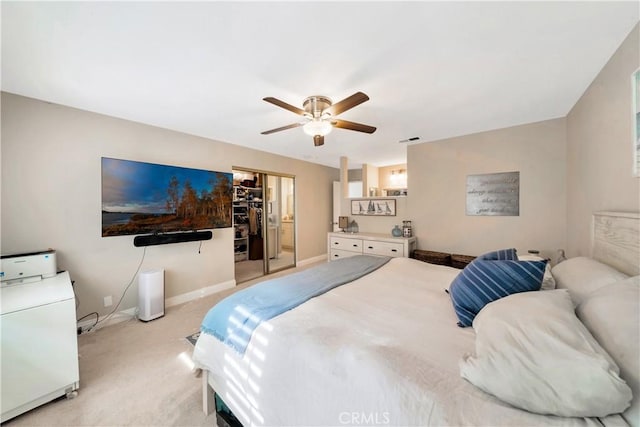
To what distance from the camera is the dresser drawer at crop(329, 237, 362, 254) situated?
414 centimetres

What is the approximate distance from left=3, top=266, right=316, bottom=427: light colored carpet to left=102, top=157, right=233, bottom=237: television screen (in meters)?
1.14

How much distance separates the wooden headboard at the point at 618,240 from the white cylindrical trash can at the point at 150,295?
13.1 feet

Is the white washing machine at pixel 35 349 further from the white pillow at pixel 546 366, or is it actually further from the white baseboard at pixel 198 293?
the white pillow at pixel 546 366

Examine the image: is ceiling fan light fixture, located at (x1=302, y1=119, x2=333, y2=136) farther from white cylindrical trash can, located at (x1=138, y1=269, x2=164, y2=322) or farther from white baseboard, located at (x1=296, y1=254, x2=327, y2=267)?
white baseboard, located at (x1=296, y1=254, x2=327, y2=267)

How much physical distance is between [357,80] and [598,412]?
84.3 inches

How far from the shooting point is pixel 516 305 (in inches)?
39.2

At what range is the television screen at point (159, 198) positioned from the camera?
2564 mm

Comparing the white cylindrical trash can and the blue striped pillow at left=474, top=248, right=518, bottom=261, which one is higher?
the blue striped pillow at left=474, top=248, right=518, bottom=261

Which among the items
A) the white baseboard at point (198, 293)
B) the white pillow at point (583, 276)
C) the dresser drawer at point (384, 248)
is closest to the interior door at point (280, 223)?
the white baseboard at point (198, 293)

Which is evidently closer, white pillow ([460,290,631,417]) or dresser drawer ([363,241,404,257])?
white pillow ([460,290,631,417])

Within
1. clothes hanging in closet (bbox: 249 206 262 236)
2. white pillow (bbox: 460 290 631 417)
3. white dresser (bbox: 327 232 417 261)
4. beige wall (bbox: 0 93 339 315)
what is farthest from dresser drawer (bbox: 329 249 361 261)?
white pillow (bbox: 460 290 631 417)

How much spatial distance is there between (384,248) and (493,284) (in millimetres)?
2562

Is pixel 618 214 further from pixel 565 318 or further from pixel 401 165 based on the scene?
pixel 401 165

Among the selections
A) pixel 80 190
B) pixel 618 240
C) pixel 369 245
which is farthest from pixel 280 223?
pixel 618 240
